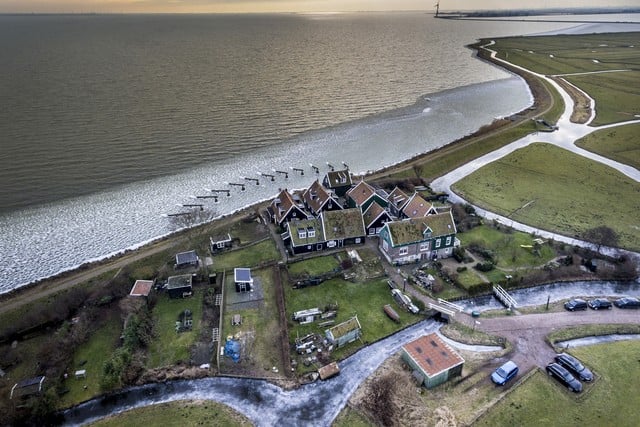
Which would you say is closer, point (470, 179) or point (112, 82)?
point (470, 179)

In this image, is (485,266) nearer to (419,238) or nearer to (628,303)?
(419,238)

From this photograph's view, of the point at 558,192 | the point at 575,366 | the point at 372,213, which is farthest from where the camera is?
the point at 558,192

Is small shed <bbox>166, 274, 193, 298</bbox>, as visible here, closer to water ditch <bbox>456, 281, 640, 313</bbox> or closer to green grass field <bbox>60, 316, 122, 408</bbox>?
green grass field <bbox>60, 316, 122, 408</bbox>

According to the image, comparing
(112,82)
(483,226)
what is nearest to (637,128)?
(483,226)

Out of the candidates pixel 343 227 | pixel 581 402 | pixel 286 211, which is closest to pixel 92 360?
pixel 286 211

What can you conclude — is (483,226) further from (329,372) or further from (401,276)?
(329,372)

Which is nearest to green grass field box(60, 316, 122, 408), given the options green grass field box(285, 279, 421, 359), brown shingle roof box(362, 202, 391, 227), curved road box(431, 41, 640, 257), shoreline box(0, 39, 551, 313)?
shoreline box(0, 39, 551, 313)
